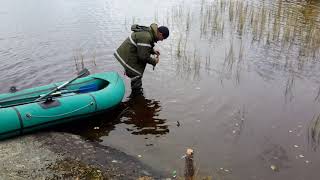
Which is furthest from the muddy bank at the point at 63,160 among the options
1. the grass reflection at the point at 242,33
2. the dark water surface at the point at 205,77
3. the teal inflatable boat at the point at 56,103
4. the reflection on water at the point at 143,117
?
the grass reflection at the point at 242,33

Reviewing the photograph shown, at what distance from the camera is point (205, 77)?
984 cm

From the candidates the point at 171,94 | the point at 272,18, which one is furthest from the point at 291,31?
the point at 171,94

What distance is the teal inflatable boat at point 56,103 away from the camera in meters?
6.18

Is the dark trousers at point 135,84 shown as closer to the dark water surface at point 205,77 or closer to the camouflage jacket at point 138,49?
the camouflage jacket at point 138,49

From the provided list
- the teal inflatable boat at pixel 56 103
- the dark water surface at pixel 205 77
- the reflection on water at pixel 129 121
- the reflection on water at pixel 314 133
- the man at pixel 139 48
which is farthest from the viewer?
the man at pixel 139 48

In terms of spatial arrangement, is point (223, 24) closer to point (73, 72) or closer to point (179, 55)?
point (179, 55)

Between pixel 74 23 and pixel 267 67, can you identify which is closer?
pixel 267 67

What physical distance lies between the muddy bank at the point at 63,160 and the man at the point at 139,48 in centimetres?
219

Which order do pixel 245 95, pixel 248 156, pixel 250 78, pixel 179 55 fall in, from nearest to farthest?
pixel 248 156 → pixel 245 95 → pixel 250 78 → pixel 179 55

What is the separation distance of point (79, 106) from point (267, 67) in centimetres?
563

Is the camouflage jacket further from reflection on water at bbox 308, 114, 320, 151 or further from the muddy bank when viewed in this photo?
reflection on water at bbox 308, 114, 320, 151

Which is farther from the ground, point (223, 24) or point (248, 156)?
point (223, 24)

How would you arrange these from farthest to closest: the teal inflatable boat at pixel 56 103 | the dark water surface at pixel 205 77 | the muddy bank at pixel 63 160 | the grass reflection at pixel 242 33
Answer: the grass reflection at pixel 242 33
the dark water surface at pixel 205 77
the teal inflatable boat at pixel 56 103
the muddy bank at pixel 63 160

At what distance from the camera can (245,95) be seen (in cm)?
887
